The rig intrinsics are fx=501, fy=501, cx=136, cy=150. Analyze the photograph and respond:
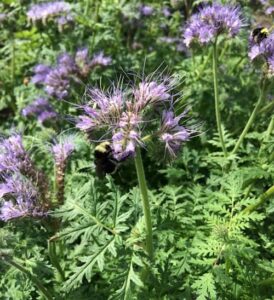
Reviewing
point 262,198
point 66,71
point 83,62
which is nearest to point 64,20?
point 83,62

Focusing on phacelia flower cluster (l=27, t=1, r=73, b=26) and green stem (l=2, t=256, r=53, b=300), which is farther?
phacelia flower cluster (l=27, t=1, r=73, b=26)

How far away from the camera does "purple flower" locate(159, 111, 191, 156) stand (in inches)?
100.0

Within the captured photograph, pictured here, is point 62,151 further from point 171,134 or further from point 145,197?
point 171,134

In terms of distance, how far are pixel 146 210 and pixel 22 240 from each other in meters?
1.12

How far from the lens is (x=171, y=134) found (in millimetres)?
2574

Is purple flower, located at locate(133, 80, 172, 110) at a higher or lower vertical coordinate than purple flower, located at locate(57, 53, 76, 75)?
lower

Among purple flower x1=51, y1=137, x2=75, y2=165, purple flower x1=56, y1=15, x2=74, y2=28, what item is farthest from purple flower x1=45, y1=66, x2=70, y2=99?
purple flower x1=51, y1=137, x2=75, y2=165

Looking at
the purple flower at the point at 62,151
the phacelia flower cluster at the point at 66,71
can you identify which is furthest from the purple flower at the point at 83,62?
the purple flower at the point at 62,151

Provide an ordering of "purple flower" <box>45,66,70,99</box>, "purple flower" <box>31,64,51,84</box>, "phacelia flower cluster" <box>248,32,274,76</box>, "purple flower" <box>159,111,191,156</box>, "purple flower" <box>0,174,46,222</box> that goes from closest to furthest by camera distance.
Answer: "purple flower" <box>159,111,191,156</box> → "purple flower" <box>0,174,46,222</box> → "phacelia flower cluster" <box>248,32,274,76</box> → "purple flower" <box>45,66,70,99</box> → "purple flower" <box>31,64,51,84</box>

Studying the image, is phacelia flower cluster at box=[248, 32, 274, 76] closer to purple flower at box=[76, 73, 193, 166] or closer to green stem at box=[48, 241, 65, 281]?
purple flower at box=[76, 73, 193, 166]

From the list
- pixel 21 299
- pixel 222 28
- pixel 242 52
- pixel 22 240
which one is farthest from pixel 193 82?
pixel 21 299

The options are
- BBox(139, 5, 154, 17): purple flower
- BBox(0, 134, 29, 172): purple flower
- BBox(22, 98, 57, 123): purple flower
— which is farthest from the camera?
→ BBox(139, 5, 154, 17): purple flower

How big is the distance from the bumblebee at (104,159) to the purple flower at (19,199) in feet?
1.49

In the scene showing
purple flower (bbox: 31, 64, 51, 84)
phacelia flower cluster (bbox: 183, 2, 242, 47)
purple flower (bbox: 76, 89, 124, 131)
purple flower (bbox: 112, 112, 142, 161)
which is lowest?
purple flower (bbox: 112, 112, 142, 161)
